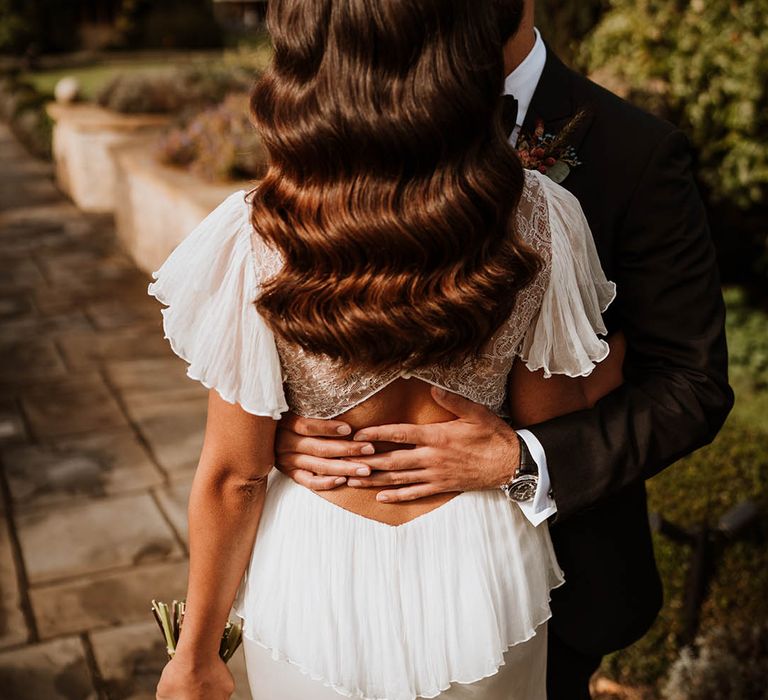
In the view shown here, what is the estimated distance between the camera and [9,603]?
3.28m

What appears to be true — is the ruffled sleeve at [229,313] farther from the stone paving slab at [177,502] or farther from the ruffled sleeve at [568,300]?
the stone paving slab at [177,502]

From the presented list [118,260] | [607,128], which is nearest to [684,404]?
[607,128]

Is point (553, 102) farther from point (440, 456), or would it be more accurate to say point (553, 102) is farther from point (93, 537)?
point (93, 537)

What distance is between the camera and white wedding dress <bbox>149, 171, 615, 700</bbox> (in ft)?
4.24

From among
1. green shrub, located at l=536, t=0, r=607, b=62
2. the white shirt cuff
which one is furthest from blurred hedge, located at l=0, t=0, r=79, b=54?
the white shirt cuff

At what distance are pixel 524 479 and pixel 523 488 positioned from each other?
2 centimetres

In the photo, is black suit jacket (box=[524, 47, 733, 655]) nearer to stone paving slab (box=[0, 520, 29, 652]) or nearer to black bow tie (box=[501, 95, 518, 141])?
black bow tie (box=[501, 95, 518, 141])

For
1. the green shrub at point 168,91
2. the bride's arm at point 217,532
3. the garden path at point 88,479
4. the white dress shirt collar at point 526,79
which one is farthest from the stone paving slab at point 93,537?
the green shrub at point 168,91

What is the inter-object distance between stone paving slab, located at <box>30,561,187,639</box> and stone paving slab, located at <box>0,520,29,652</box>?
6 cm

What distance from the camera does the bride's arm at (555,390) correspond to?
1.48 meters

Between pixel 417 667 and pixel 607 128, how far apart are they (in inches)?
36.8

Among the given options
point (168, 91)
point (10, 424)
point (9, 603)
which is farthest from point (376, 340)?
point (168, 91)

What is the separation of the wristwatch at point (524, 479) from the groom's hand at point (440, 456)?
1.5 inches

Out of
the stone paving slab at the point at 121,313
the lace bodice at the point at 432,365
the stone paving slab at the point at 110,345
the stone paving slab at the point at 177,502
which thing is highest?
the lace bodice at the point at 432,365
